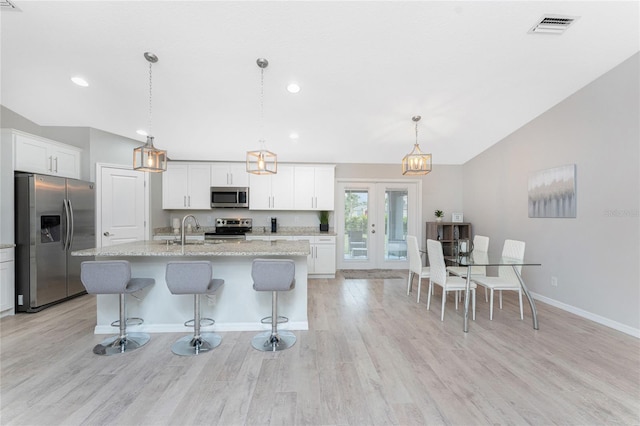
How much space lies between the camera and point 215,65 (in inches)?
121

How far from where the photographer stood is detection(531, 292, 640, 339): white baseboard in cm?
299

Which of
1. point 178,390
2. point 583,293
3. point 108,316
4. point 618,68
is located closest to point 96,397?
point 178,390

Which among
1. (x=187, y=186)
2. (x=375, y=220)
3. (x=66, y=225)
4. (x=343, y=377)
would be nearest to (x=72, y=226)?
(x=66, y=225)

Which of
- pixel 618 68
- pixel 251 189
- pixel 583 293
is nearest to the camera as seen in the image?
pixel 618 68

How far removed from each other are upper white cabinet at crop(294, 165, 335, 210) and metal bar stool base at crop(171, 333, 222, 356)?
10.1 feet

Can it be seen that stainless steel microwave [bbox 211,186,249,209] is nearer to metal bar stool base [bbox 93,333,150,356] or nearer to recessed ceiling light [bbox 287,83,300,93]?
recessed ceiling light [bbox 287,83,300,93]

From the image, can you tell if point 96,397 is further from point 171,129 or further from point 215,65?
point 171,129

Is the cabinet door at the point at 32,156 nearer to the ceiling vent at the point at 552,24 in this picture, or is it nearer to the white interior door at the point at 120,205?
the white interior door at the point at 120,205

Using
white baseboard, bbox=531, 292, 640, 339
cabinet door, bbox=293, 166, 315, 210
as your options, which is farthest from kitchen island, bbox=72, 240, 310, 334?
white baseboard, bbox=531, 292, 640, 339

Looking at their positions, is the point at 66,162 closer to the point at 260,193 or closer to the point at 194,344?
the point at 260,193

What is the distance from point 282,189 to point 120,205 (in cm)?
270

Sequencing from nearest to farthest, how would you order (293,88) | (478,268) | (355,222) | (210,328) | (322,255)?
(210,328)
(293,88)
(478,268)
(322,255)
(355,222)

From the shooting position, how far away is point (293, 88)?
3.47 m

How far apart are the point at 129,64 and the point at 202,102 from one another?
0.87 m
